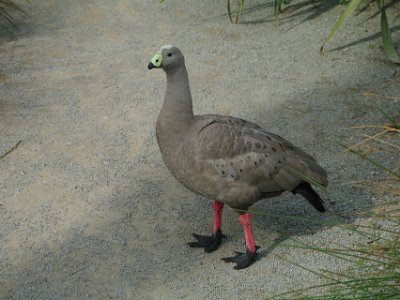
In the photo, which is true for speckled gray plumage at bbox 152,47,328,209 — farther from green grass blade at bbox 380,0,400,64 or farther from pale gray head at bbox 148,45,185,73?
green grass blade at bbox 380,0,400,64

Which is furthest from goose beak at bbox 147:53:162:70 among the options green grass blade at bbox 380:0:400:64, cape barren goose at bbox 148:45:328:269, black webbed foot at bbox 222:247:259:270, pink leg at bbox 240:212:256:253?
green grass blade at bbox 380:0:400:64

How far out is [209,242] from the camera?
4996mm

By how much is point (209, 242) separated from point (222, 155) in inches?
29.6

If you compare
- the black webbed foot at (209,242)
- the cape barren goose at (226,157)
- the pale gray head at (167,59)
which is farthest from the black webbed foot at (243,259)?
the pale gray head at (167,59)

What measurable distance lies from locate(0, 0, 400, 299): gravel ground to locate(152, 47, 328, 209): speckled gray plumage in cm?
35

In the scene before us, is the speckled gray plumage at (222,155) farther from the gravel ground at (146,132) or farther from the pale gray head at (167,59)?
the gravel ground at (146,132)

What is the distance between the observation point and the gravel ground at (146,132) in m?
4.80

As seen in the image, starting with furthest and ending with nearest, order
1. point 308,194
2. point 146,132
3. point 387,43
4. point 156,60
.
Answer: point 387,43
point 146,132
point 308,194
point 156,60

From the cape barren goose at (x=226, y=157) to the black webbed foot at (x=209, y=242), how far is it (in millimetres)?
182

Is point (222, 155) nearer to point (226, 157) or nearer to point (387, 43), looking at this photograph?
point (226, 157)

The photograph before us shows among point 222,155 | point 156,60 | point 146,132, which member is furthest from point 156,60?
point 146,132

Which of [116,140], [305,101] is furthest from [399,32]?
[116,140]

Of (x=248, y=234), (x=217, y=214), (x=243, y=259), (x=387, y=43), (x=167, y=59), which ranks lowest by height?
(x=243, y=259)

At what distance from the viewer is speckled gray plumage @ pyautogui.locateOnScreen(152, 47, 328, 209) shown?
459cm
